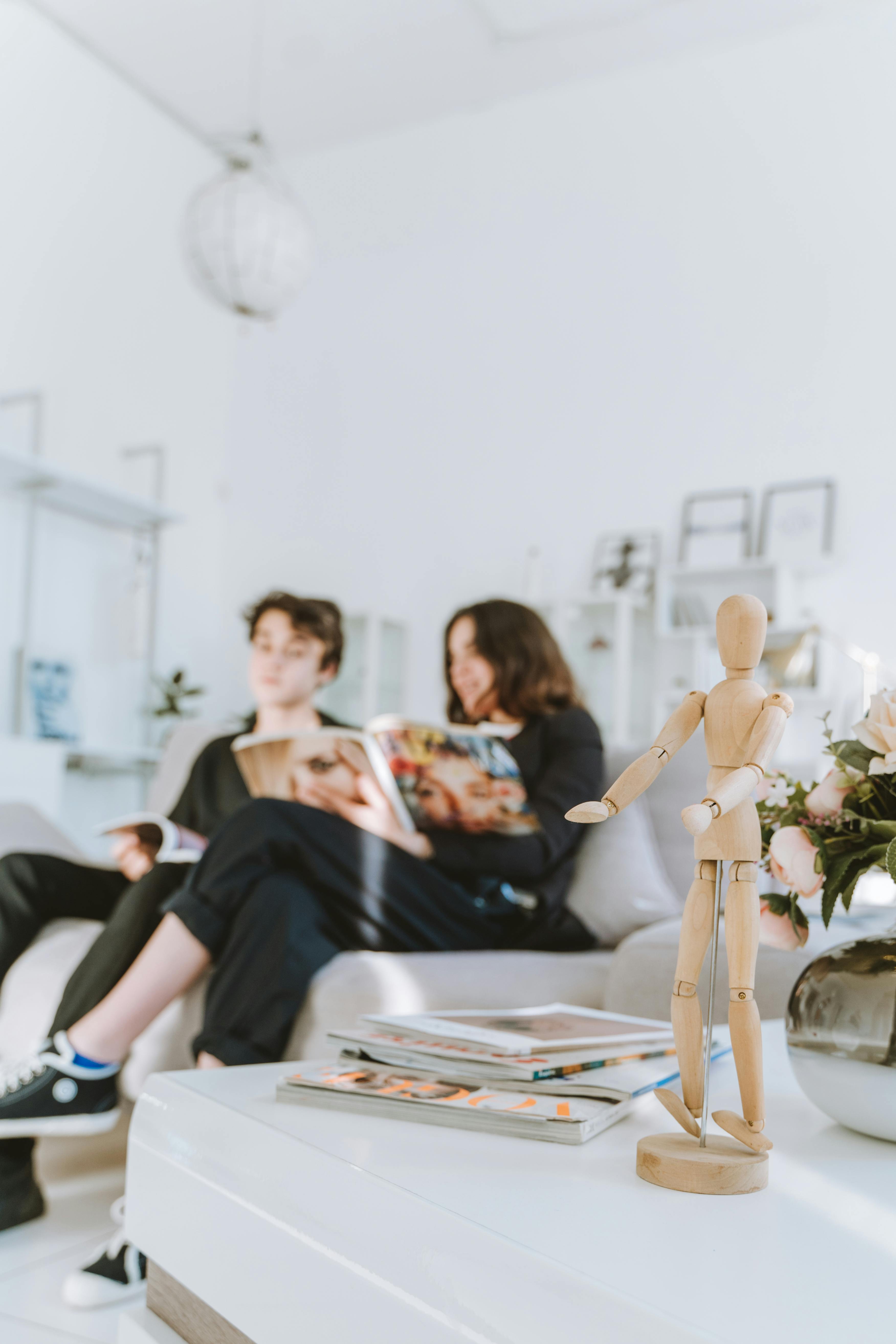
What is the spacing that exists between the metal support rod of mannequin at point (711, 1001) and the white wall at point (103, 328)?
3508 millimetres

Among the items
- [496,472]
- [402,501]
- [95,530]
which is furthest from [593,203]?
[95,530]

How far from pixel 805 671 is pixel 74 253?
10.1ft

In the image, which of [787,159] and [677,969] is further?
[787,159]

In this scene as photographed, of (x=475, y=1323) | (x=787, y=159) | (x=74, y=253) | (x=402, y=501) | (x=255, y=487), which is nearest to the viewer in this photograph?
(x=475, y=1323)

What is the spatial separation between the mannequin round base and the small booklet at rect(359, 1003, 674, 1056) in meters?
0.17

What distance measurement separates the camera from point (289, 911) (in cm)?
139

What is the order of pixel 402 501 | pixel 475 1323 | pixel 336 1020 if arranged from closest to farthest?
pixel 475 1323 < pixel 336 1020 < pixel 402 501

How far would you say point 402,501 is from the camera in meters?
4.38

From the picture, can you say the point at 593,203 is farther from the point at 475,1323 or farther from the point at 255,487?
the point at 475,1323

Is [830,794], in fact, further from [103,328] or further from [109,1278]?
[103,328]

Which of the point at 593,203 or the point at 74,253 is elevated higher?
the point at 593,203

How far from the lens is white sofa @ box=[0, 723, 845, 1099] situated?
131 cm

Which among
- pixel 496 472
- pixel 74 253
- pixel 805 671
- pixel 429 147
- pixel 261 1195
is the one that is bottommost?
pixel 261 1195

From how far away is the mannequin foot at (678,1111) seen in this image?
580 mm
